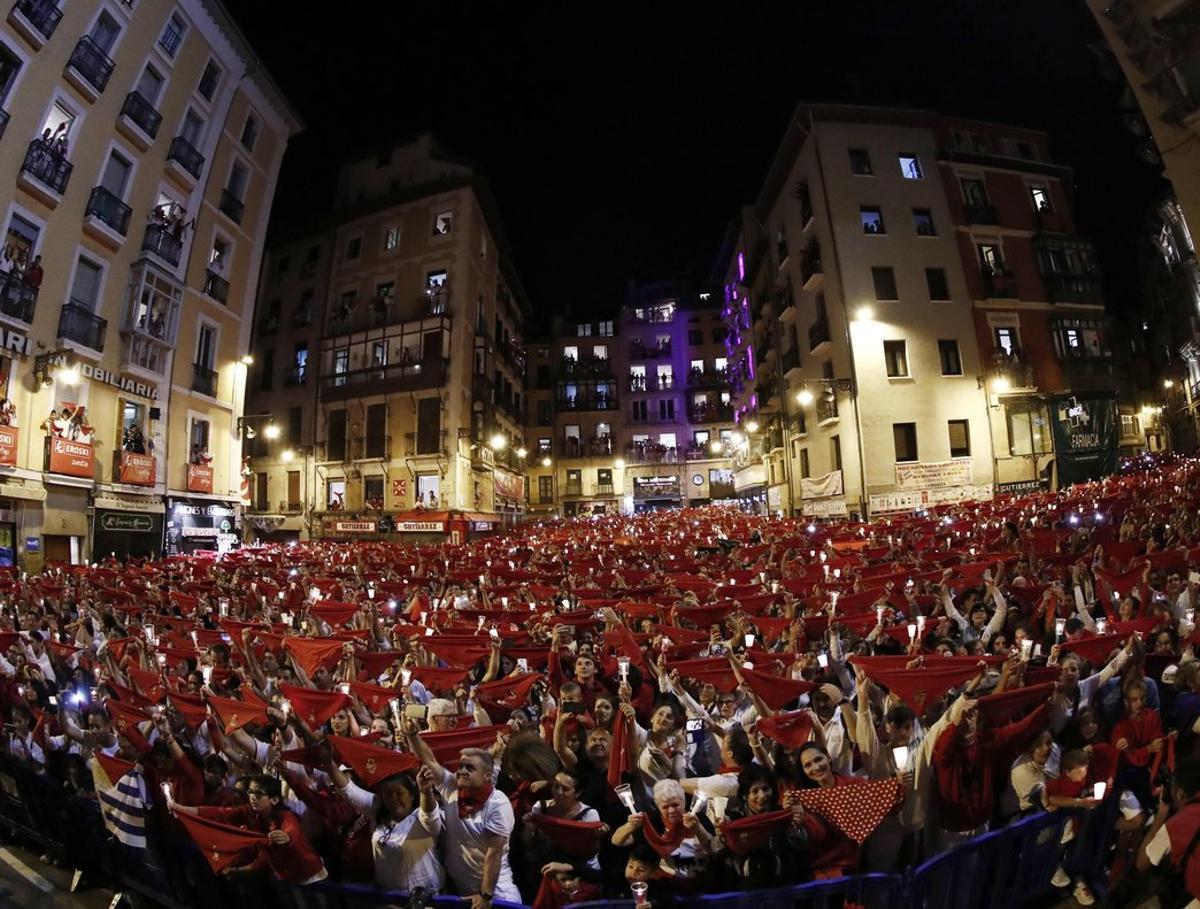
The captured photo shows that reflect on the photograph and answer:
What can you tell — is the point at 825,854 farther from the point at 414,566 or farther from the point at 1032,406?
the point at 1032,406

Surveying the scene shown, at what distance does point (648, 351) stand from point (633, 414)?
6950 mm

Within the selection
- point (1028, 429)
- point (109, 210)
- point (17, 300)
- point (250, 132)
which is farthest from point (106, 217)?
point (1028, 429)

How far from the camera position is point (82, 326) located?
20422 mm

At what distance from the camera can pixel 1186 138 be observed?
1535cm

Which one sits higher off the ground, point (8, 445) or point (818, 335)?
point (818, 335)

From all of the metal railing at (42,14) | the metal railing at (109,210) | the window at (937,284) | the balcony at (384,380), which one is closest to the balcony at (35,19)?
the metal railing at (42,14)

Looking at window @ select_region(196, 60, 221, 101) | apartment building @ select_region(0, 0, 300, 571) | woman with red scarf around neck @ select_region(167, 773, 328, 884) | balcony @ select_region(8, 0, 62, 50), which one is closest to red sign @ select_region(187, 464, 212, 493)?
apartment building @ select_region(0, 0, 300, 571)

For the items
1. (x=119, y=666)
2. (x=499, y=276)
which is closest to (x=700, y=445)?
(x=499, y=276)

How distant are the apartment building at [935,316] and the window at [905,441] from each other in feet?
0.30

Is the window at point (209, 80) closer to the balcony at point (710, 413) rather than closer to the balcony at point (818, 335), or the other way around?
the balcony at point (818, 335)

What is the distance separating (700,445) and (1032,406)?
113ft

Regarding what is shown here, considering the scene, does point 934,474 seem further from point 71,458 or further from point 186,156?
point 186,156

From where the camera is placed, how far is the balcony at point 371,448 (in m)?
36.5

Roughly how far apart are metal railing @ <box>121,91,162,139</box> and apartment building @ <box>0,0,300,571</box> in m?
0.07
